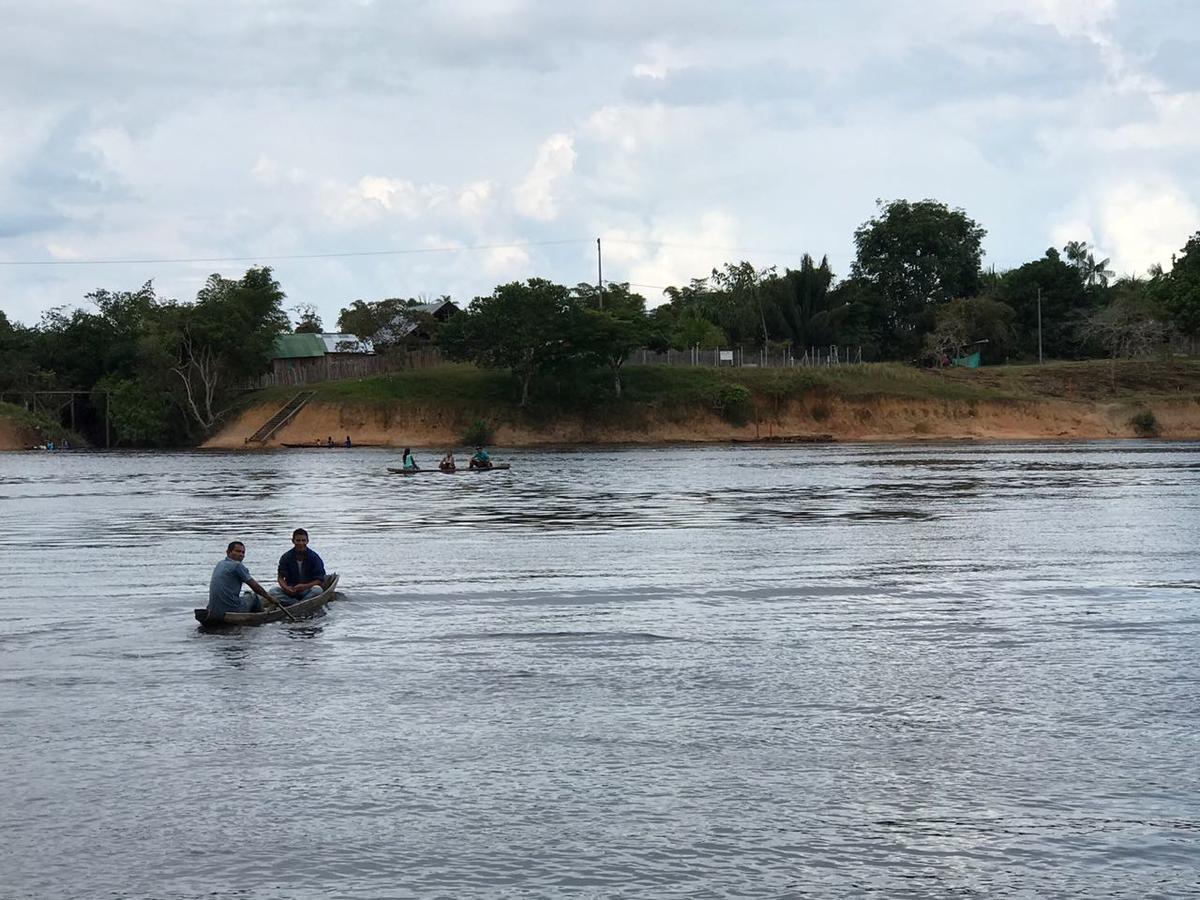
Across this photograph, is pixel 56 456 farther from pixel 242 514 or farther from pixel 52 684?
pixel 52 684

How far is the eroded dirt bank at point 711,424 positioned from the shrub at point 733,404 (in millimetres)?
560

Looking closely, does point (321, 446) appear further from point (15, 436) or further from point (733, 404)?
point (733, 404)

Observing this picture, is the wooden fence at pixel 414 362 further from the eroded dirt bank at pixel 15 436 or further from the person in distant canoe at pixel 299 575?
the person in distant canoe at pixel 299 575

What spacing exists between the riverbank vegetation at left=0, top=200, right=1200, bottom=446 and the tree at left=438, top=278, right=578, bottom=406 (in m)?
0.13

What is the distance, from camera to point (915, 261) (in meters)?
134

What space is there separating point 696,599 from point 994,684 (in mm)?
8299

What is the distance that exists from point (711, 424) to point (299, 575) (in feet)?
290

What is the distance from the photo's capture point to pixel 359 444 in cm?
10981

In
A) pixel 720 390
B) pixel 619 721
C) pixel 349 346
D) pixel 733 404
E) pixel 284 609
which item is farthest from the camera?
pixel 349 346

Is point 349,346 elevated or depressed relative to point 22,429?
elevated

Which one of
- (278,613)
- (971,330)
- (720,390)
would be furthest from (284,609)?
(971,330)

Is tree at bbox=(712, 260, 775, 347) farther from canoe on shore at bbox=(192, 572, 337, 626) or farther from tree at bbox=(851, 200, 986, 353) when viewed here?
canoe on shore at bbox=(192, 572, 337, 626)

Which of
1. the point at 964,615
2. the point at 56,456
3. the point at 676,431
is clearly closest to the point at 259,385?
the point at 56,456

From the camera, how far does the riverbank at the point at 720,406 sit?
109188 mm
